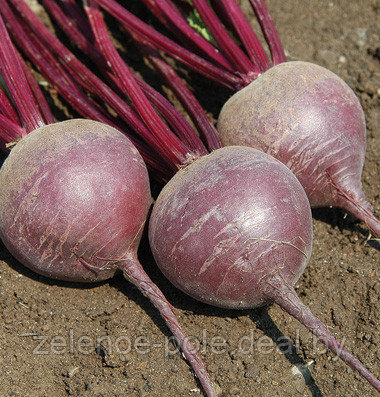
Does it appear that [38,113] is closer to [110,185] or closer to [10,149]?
[10,149]

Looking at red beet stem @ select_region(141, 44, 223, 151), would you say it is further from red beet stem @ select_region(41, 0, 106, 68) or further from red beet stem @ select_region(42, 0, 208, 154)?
red beet stem @ select_region(41, 0, 106, 68)

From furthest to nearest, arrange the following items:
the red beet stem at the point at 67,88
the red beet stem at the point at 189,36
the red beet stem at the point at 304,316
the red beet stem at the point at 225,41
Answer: the red beet stem at the point at 189,36 < the red beet stem at the point at 225,41 < the red beet stem at the point at 67,88 < the red beet stem at the point at 304,316

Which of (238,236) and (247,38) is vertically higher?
(247,38)

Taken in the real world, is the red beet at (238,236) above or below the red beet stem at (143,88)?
below

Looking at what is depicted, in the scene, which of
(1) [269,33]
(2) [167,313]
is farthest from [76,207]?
(1) [269,33]

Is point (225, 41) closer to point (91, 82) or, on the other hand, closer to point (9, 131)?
point (91, 82)

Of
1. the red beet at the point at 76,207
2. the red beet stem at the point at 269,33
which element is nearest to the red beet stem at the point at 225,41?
the red beet stem at the point at 269,33

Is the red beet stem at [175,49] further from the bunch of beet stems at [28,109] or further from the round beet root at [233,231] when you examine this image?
the round beet root at [233,231]
